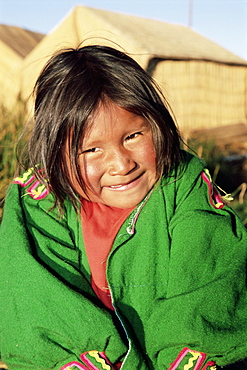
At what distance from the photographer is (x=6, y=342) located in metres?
1.62

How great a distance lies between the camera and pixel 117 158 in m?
1.59

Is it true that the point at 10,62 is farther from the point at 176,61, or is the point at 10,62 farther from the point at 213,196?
the point at 213,196

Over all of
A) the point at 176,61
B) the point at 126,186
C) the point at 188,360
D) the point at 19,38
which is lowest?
the point at 188,360

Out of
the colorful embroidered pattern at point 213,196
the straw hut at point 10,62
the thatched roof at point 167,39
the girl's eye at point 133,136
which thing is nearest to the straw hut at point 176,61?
the thatched roof at point 167,39

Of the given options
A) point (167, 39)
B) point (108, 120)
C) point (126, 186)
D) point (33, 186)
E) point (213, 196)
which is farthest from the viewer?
point (167, 39)

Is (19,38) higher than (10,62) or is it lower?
higher

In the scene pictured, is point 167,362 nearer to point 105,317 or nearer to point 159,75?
point 105,317

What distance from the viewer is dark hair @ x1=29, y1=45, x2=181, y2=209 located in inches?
62.1

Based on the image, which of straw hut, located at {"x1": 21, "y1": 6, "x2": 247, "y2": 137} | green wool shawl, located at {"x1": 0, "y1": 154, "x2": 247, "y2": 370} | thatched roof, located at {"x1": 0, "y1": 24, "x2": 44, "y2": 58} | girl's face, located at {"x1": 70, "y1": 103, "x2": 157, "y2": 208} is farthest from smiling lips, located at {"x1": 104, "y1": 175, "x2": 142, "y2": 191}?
thatched roof, located at {"x1": 0, "y1": 24, "x2": 44, "y2": 58}

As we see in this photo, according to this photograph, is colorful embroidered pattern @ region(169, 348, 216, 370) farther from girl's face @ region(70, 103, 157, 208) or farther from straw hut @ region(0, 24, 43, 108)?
straw hut @ region(0, 24, 43, 108)

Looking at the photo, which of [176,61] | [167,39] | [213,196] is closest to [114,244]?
[213,196]

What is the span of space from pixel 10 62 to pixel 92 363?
12.9ft

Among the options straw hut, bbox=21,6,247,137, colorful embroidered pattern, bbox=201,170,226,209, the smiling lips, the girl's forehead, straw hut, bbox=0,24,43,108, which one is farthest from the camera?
straw hut, bbox=0,24,43,108

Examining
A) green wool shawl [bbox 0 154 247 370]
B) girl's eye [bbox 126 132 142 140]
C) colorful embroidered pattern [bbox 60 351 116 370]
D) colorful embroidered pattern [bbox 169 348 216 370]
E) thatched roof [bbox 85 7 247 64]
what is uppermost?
thatched roof [bbox 85 7 247 64]
